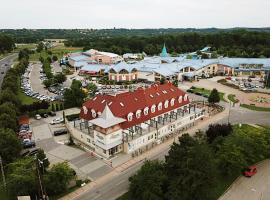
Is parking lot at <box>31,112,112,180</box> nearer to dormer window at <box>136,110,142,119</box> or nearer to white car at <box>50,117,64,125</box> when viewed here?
white car at <box>50,117,64,125</box>

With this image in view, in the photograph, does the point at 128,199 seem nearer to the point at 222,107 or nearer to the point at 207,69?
the point at 222,107

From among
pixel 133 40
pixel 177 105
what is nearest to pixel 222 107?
pixel 177 105

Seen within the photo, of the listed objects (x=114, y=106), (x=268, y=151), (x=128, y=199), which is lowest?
(x=128, y=199)

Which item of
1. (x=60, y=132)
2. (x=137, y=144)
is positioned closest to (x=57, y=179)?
(x=137, y=144)

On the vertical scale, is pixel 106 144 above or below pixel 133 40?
below

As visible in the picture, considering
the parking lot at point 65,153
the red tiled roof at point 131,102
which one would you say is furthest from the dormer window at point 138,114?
the parking lot at point 65,153

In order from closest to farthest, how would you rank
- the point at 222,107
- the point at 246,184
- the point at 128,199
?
the point at 128,199 → the point at 246,184 → the point at 222,107
